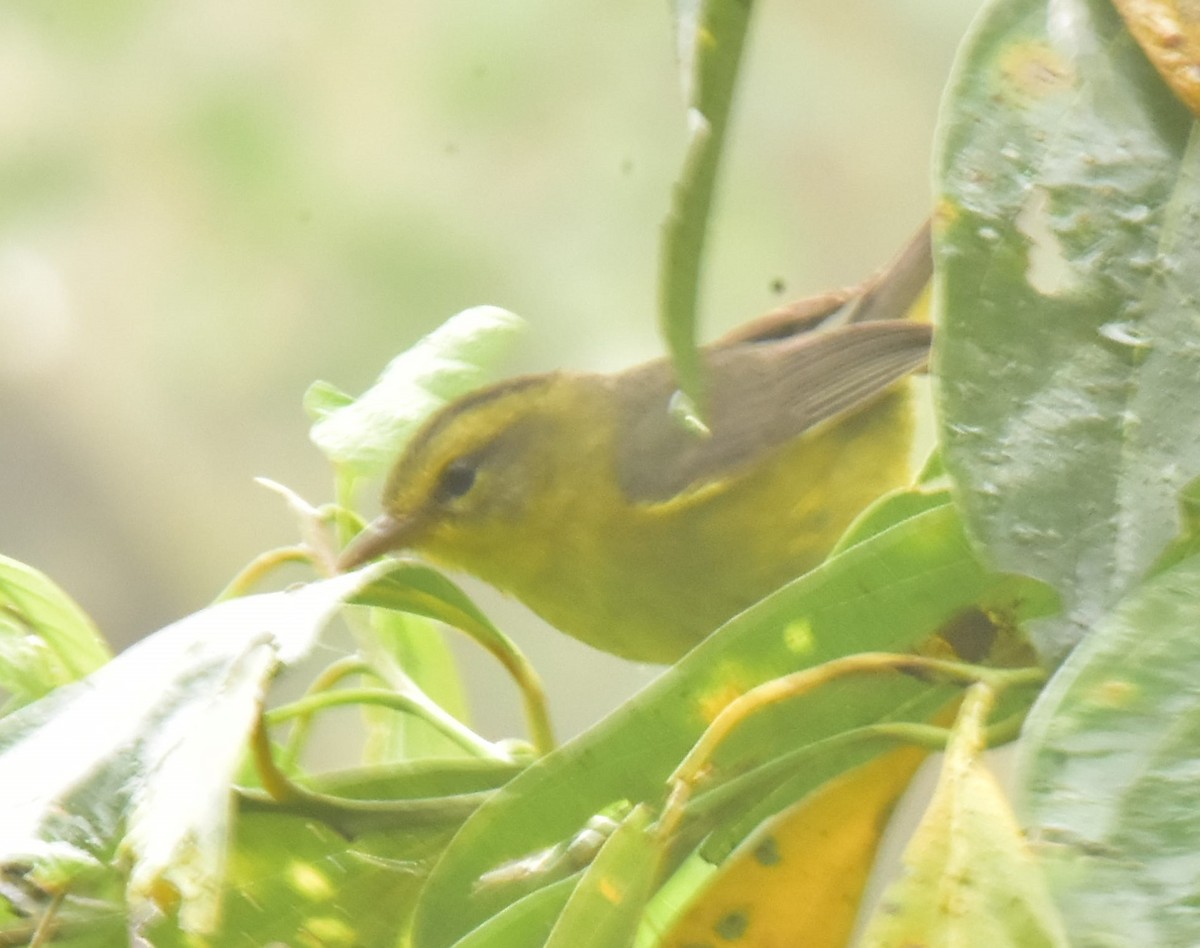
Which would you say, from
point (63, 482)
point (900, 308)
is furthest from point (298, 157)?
point (900, 308)

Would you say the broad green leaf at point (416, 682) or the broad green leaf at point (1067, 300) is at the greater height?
the broad green leaf at point (1067, 300)

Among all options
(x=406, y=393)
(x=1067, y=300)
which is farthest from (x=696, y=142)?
(x=406, y=393)

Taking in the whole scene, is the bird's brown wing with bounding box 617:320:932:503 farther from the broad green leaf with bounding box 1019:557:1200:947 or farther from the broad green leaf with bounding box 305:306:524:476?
the broad green leaf with bounding box 1019:557:1200:947

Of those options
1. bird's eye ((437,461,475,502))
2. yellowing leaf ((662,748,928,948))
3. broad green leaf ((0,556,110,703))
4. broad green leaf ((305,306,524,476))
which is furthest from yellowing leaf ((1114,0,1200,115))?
bird's eye ((437,461,475,502))

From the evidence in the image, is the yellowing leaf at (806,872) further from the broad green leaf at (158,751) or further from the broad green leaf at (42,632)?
the broad green leaf at (42,632)

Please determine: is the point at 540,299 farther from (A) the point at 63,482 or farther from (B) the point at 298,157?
(A) the point at 63,482

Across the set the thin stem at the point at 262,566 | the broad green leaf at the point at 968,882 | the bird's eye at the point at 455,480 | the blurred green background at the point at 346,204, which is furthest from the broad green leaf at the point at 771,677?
the blurred green background at the point at 346,204
